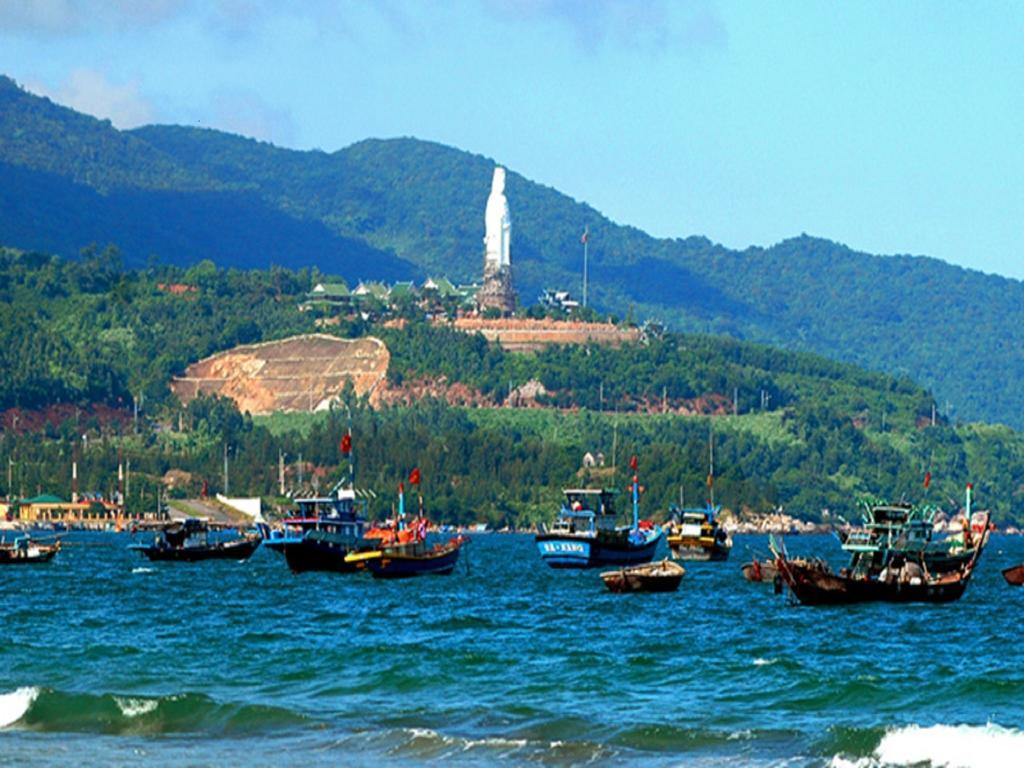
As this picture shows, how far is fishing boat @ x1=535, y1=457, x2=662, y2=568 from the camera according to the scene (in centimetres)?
15575

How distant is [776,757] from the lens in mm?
62375

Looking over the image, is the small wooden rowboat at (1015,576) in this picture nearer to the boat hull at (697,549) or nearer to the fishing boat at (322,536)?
the fishing boat at (322,536)

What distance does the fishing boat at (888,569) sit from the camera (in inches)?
4215

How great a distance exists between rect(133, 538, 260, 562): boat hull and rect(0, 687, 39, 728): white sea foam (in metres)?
105

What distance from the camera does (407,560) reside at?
14062cm

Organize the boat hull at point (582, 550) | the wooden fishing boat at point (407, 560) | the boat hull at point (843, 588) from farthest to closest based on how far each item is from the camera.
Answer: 1. the boat hull at point (582, 550)
2. the wooden fishing boat at point (407, 560)
3. the boat hull at point (843, 588)

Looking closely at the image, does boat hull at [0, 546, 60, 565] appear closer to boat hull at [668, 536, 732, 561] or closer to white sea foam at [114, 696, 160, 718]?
boat hull at [668, 536, 732, 561]

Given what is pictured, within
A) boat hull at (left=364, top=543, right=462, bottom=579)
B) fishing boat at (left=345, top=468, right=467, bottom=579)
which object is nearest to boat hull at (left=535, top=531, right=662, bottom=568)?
fishing boat at (left=345, top=468, right=467, bottom=579)

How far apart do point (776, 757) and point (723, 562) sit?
12818cm

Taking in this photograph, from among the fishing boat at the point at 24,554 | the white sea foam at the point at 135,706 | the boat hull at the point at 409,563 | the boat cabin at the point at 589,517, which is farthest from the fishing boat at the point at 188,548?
the white sea foam at the point at 135,706

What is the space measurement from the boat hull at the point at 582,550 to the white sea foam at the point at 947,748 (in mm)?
91267

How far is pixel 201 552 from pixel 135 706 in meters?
108

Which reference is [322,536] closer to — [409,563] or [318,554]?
[318,554]

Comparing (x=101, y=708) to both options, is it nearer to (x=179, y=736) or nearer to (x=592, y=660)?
(x=179, y=736)
